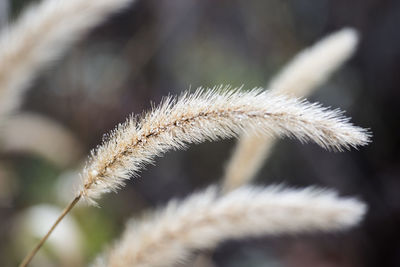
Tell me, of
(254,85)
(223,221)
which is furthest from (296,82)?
(254,85)

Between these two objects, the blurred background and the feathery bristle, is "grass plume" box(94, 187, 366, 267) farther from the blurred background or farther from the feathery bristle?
the blurred background

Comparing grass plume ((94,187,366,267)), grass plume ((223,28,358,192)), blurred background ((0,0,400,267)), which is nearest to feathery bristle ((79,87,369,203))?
grass plume ((94,187,366,267))

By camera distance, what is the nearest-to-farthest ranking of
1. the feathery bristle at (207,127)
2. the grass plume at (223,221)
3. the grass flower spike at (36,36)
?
1. the feathery bristle at (207,127)
2. the grass plume at (223,221)
3. the grass flower spike at (36,36)

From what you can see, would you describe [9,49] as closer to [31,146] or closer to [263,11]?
[31,146]

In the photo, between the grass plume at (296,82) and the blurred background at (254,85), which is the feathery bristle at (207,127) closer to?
the grass plume at (296,82)

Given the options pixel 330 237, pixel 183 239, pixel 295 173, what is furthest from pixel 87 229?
pixel 330 237

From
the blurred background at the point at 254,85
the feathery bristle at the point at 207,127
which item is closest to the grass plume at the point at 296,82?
the feathery bristle at the point at 207,127

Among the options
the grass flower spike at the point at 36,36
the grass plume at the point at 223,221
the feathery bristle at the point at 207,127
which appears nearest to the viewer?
the feathery bristle at the point at 207,127
